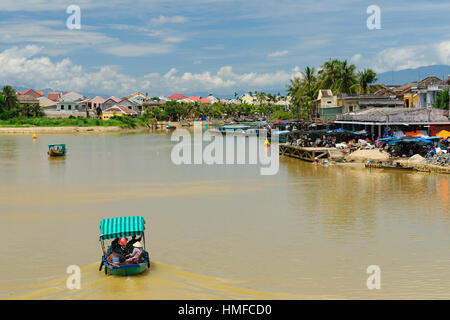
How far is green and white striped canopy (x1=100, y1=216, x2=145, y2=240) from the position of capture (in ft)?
40.7

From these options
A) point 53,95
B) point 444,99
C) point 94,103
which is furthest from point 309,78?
point 53,95

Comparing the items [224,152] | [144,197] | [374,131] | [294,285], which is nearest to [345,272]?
[294,285]

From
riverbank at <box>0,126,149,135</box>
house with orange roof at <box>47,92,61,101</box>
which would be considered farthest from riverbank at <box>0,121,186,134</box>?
house with orange roof at <box>47,92,61,101</box>

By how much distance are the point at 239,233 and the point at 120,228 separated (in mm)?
5155

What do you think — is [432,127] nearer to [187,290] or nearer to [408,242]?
[408,242]

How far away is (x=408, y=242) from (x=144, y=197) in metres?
12.6

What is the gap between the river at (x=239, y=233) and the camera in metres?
11.8

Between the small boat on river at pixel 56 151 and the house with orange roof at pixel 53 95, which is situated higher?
the house with orange roof at pixel 53 95

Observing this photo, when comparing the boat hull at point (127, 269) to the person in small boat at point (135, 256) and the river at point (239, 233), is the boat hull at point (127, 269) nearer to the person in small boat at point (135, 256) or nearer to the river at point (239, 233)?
the person in small boat at point (135, 256)

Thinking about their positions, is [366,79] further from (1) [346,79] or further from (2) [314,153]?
(2) [314,153]

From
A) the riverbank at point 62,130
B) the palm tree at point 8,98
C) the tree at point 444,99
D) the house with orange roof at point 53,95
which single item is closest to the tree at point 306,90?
the tree at point 444,99

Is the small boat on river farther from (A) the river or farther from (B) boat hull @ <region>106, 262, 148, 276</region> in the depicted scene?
(B) boat hull @ <region>106, 262, 148, 276</region>

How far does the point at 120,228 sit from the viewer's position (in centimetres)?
1255

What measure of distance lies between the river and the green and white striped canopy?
43.8 inches
